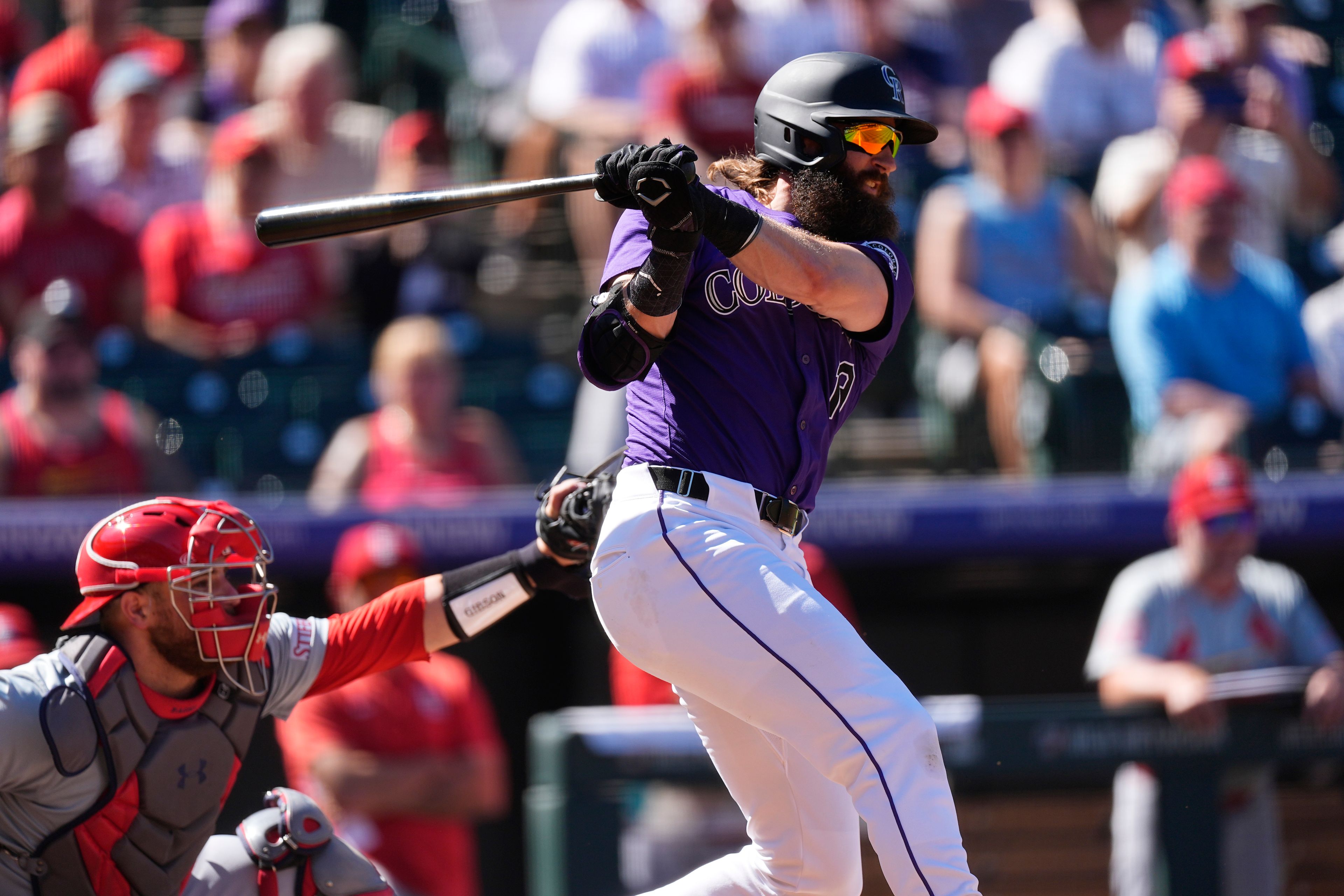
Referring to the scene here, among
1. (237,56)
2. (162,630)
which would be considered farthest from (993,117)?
(162,630)

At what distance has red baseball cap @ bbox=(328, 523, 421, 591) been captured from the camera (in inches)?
207

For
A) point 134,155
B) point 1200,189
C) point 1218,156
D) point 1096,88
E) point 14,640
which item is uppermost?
point 1096,88

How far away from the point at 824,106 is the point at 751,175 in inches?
11.4

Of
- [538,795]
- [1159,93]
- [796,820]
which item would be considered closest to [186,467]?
[538,795]

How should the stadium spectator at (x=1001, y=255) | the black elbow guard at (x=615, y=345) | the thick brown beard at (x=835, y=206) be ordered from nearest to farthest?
the black elbow guard at (x=615, y=345)
the thick brown beard at (x=835, y=206)
the stadium spectator at (x=1001, y=255)

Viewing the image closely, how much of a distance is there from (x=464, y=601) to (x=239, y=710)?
19.4 inches

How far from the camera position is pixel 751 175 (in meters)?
3.24

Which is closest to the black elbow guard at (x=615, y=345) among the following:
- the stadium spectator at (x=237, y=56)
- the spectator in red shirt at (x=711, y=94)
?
the spectator in red shirt at (x=711, y=94)

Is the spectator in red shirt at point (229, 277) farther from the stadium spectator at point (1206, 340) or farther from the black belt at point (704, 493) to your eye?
the black belt at point (704, 493)

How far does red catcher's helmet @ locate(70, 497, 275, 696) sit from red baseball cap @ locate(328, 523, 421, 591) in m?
2.05

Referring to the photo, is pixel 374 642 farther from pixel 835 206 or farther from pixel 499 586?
pixel 835 206

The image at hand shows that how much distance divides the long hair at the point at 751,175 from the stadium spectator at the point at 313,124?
3.80 meters

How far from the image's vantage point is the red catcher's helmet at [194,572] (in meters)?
3.09

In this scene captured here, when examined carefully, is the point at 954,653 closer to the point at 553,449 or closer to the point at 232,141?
the point at 553,449
